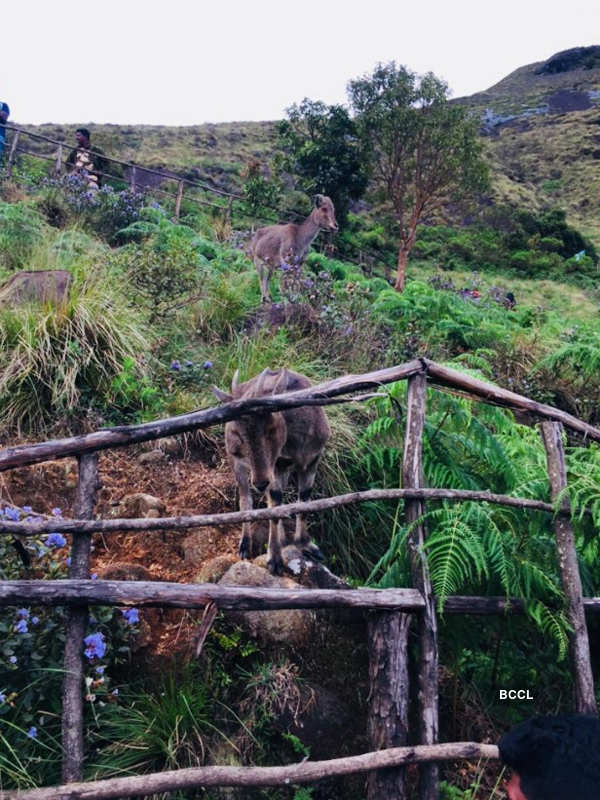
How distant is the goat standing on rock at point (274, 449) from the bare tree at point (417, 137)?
47.5ft

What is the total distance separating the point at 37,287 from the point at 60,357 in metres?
1.15

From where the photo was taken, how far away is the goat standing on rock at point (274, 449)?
423 cm

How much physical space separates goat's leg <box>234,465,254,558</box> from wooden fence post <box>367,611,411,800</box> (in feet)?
4.56

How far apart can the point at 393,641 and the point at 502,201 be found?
35.6 m

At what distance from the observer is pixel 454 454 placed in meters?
4.17

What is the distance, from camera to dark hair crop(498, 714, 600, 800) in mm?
2033

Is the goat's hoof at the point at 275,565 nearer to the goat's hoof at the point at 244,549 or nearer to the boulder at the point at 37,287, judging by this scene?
the goat's hoof at the point at 244,549

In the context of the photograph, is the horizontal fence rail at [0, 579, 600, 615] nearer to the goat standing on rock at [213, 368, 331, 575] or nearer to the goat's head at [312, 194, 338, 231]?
the goat standing on rock at [213, 368, 331, 575]

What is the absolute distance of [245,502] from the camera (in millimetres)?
4742

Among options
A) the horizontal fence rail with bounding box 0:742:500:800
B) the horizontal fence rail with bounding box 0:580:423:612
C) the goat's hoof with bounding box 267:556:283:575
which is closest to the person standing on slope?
the goat's hoof with bounding box 267:556:283:575

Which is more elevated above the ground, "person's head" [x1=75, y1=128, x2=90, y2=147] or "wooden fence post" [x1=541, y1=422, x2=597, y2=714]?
"person's head" [x1=75, y1=128, x2=90, y2=147]

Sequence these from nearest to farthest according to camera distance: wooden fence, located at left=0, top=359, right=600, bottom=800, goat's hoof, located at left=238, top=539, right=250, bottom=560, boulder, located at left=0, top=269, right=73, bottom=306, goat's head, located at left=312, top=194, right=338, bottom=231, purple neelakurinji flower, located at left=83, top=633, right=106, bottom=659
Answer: wooden fence, located at left=0, top=359, right=600, bottom=800, purple neelakurinji flower, located at left=83, top=633, right=106, bottom=659, goat's hoof, located at left=238, top=539, right=250, bottom=560, boulder, located at left=0, top=269, right=73, bottom=306, goat's head, located at left=312, top=194, right=338, bottom=231

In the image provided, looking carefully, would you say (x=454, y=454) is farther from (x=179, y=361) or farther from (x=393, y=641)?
(x=179, y=361)

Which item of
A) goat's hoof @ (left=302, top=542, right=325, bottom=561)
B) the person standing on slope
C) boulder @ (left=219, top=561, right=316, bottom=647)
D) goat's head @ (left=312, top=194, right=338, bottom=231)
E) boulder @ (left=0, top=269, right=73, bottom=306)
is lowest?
boulder @ (left=219, top=561, right=316, bottom=647)
